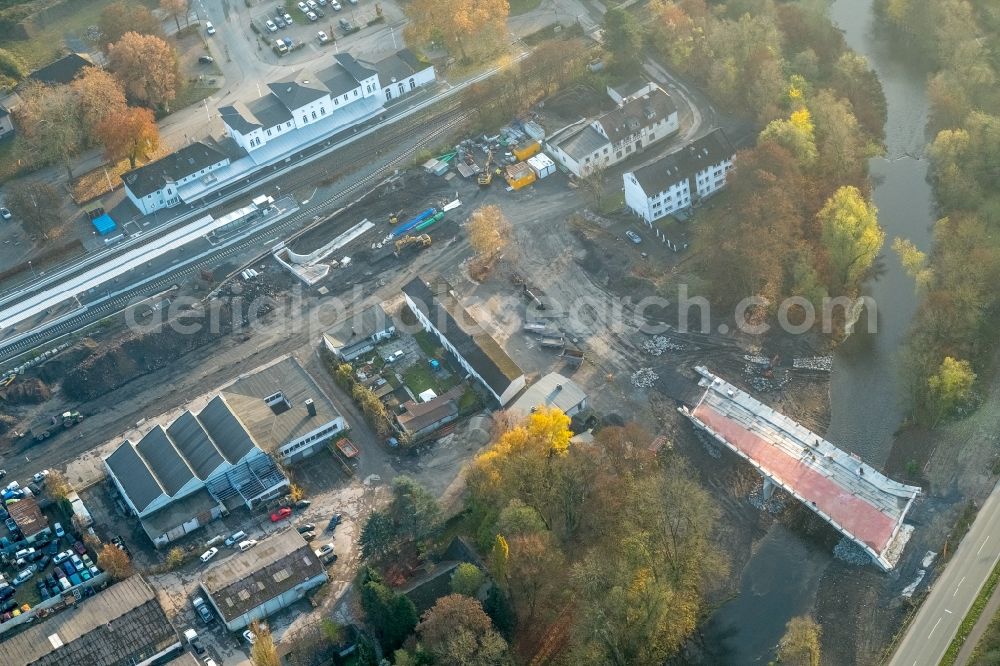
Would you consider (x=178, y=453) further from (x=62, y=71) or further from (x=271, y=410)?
(x=62, y=71)

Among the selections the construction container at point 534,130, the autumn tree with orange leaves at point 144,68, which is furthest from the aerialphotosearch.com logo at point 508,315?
the autumn tree with orange leaves at point 144,68

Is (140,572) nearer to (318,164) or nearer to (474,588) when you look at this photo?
(474,588)

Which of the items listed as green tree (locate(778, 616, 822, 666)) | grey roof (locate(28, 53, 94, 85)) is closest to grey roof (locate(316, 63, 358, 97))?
grey roof (locate(28, 53, 94, 85))

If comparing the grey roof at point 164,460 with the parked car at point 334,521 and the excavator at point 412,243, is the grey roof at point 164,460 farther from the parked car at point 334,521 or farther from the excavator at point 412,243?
the excavator at point 412,243

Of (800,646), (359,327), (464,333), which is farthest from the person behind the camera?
(359,327)

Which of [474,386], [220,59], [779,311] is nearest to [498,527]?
[474,386]

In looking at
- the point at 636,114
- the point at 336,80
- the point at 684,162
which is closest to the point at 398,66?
the point at 336,80
